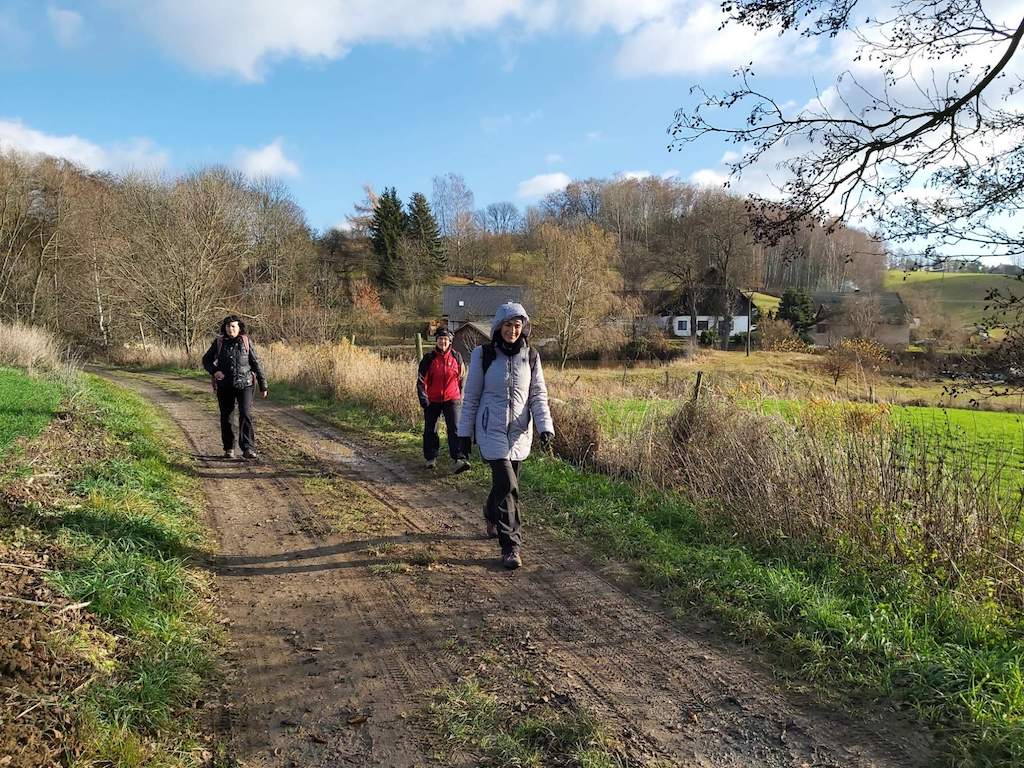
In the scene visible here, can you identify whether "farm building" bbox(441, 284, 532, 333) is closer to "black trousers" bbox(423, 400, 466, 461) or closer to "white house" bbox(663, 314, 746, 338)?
"white house" bbox(663, 314, 746, 338)

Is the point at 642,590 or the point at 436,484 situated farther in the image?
the point at 436,484

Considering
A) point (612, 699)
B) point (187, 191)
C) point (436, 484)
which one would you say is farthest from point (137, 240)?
point (612, 699)

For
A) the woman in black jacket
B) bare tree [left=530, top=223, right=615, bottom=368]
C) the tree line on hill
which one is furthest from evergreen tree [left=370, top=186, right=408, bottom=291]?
the woman in black jacket

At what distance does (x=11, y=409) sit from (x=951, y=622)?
10719mm

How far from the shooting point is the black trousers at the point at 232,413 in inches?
309

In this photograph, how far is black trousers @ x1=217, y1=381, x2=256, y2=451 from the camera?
7859mm

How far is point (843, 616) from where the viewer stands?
3740 millimetres

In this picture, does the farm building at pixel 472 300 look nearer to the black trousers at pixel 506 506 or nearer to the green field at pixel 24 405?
the green field at pixel 24 405

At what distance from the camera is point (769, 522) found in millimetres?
5141

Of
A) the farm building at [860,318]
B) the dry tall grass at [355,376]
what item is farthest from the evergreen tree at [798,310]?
the dry tall grass at [355,376]

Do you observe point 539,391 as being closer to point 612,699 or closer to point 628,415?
point 612,699

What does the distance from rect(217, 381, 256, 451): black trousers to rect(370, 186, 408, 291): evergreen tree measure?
45982 mm

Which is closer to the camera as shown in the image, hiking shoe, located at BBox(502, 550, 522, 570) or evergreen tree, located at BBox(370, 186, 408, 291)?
hiking shoe, located at BBox(502, 550, 522, 570)

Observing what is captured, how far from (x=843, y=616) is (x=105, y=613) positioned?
4593mm
